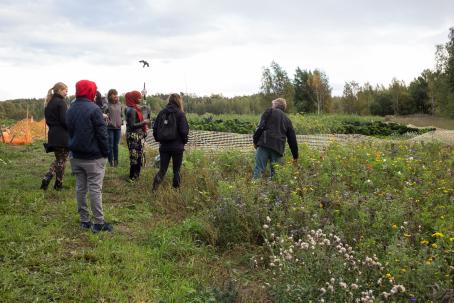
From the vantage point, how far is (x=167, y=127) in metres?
7.30

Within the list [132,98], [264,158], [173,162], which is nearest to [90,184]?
[173,162]

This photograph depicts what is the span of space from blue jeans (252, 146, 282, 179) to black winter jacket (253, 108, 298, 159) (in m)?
0.14

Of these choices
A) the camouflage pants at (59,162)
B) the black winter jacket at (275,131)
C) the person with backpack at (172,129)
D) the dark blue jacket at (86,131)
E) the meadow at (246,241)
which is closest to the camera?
the meadow at (246,241)

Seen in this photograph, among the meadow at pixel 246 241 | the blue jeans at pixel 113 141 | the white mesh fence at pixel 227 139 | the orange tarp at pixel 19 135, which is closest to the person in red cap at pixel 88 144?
the meadow at pixel 246 241

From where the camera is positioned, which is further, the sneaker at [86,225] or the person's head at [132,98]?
the person's head at [132,98]

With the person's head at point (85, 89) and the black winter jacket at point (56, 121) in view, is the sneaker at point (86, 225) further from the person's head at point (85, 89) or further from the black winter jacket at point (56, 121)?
the black winter jacket at point (56, 121)

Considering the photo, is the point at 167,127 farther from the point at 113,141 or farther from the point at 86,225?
the point at 113,141

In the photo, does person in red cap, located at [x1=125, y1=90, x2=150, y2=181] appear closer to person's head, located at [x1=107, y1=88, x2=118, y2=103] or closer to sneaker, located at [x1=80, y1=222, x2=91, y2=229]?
person's head, located at [x1=107, y1=88, x2=118, y2=103]

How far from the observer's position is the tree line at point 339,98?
34750 mm

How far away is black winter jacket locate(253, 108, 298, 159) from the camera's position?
7.88 m

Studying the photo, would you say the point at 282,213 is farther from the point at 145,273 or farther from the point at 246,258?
the point at 145,273

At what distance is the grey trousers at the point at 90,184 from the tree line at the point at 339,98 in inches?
896

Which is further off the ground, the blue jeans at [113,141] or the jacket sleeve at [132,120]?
the jacket sleeve at [132,120]

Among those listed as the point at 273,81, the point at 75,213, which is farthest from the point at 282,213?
the point at 273,81
